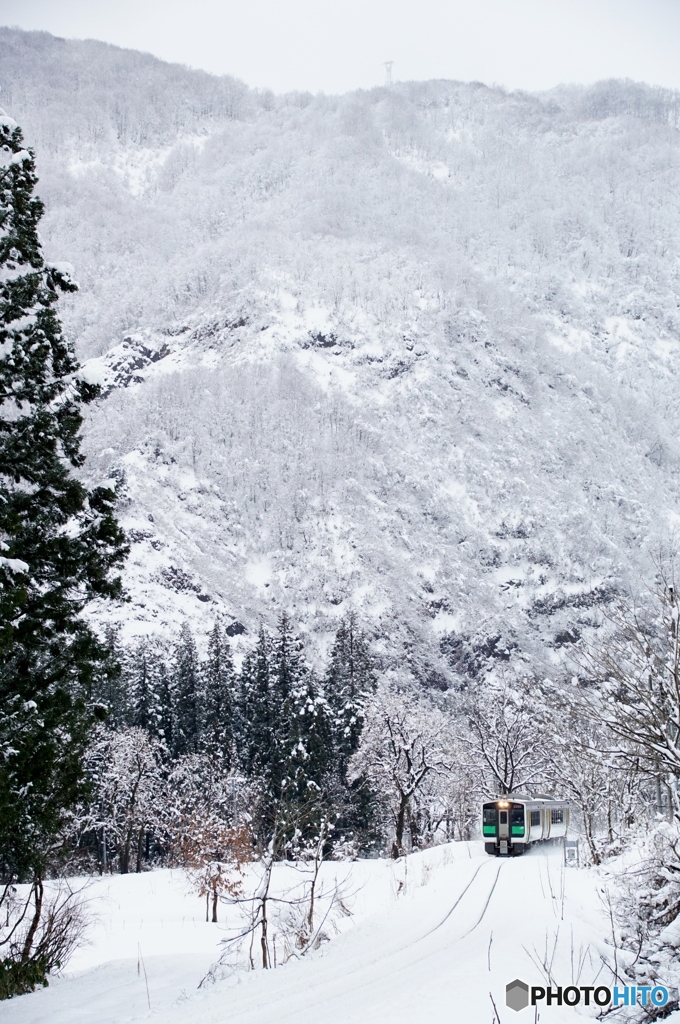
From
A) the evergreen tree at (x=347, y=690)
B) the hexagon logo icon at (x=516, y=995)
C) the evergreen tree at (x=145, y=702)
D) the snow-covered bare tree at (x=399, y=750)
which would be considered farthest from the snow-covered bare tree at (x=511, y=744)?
the hexagon logo icon at (x=516, y=995)

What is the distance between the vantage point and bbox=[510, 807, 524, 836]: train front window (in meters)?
36.9

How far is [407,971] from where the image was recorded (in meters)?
14.0

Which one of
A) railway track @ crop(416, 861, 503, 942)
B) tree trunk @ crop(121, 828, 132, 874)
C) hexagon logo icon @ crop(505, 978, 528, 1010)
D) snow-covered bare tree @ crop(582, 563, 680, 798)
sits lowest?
tree trunk @ crop(121, 828, 132, 874)

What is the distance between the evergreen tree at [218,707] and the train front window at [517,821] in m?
29.4

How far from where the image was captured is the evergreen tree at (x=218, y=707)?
213ft

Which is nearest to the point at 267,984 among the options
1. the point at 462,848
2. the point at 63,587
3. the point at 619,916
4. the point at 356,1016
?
the point at 356,1016

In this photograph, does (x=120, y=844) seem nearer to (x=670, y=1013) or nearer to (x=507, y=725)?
(x=507, y=725)

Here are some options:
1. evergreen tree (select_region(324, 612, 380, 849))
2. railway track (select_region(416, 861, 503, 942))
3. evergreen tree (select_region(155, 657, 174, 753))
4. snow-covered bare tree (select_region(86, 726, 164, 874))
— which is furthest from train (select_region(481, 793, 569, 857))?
evergreen tree (select_region(155, 657, 174, 753))

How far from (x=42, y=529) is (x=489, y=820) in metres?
29.4

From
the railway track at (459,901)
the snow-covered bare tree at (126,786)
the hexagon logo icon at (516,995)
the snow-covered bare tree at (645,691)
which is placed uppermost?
the snow-covered bare tree at (645,691)

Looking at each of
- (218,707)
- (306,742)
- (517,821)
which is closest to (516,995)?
(517,821)

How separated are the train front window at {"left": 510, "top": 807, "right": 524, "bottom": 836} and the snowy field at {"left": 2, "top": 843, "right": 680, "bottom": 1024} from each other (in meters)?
10.6

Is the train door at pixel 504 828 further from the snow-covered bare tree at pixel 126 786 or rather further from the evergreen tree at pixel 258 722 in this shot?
the snow-covered bare tree at pixel 126 786

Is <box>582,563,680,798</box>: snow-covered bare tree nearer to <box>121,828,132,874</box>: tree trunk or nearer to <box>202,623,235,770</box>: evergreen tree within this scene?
<box>121,828,132,874</box>: tree trunk
